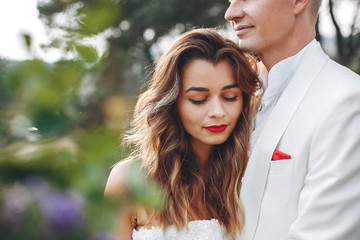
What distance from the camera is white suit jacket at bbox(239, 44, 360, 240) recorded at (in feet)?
6.64

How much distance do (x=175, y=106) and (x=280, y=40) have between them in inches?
33.1

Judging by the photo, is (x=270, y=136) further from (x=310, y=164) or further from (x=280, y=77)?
(x=280, y=77)

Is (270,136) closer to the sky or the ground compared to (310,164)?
closer to the sky

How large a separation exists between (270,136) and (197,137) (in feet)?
1.59

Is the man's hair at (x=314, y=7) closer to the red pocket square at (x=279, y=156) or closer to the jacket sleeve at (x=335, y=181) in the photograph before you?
the jacket sleeve at (x=335, y=181)

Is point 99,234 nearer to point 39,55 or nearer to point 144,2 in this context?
point 39,55

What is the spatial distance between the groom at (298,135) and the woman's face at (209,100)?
0.77 ft

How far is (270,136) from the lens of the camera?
8.05 ft

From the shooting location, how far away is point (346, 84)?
7.27ft

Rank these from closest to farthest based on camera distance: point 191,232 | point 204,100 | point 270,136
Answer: point 270,136 → point 204,100 → point 191,232

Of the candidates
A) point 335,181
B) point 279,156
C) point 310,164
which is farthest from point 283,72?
point 335,181

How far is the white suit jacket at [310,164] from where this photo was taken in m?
2.03

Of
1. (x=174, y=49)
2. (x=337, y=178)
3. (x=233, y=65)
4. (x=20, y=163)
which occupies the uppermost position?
(x=174, y=49)

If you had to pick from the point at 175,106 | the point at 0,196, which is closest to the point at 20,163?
the point at 0,196
